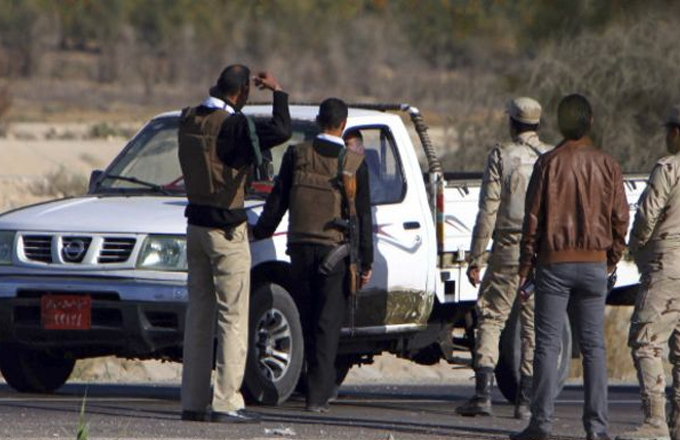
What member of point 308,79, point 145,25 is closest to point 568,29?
point 308,79

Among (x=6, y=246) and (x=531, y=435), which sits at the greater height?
(x=6, y=246)

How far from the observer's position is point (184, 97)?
6316 centimetres

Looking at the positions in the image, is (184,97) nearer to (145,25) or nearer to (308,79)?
(308,79)

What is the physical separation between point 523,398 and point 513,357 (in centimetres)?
132

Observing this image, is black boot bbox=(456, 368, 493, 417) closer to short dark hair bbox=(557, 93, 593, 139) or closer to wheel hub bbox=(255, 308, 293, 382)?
wheel hub bbox=(255, 308, 293, 382)

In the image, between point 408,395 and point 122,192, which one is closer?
point 122,192

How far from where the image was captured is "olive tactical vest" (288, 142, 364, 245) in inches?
455

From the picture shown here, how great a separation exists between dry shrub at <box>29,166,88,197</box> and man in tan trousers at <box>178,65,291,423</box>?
760 inches

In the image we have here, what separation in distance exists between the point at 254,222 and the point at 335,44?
60982 mm

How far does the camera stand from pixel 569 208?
10.0m

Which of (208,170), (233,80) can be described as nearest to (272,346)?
(208,170)

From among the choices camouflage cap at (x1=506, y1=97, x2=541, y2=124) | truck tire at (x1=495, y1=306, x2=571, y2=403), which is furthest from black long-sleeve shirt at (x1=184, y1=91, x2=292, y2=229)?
truck tire at (x1=495, y1=306, x2=571, y2=403)

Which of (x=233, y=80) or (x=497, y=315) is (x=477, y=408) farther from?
(x=233, y=80)

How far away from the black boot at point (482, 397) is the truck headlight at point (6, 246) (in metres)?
3.07
